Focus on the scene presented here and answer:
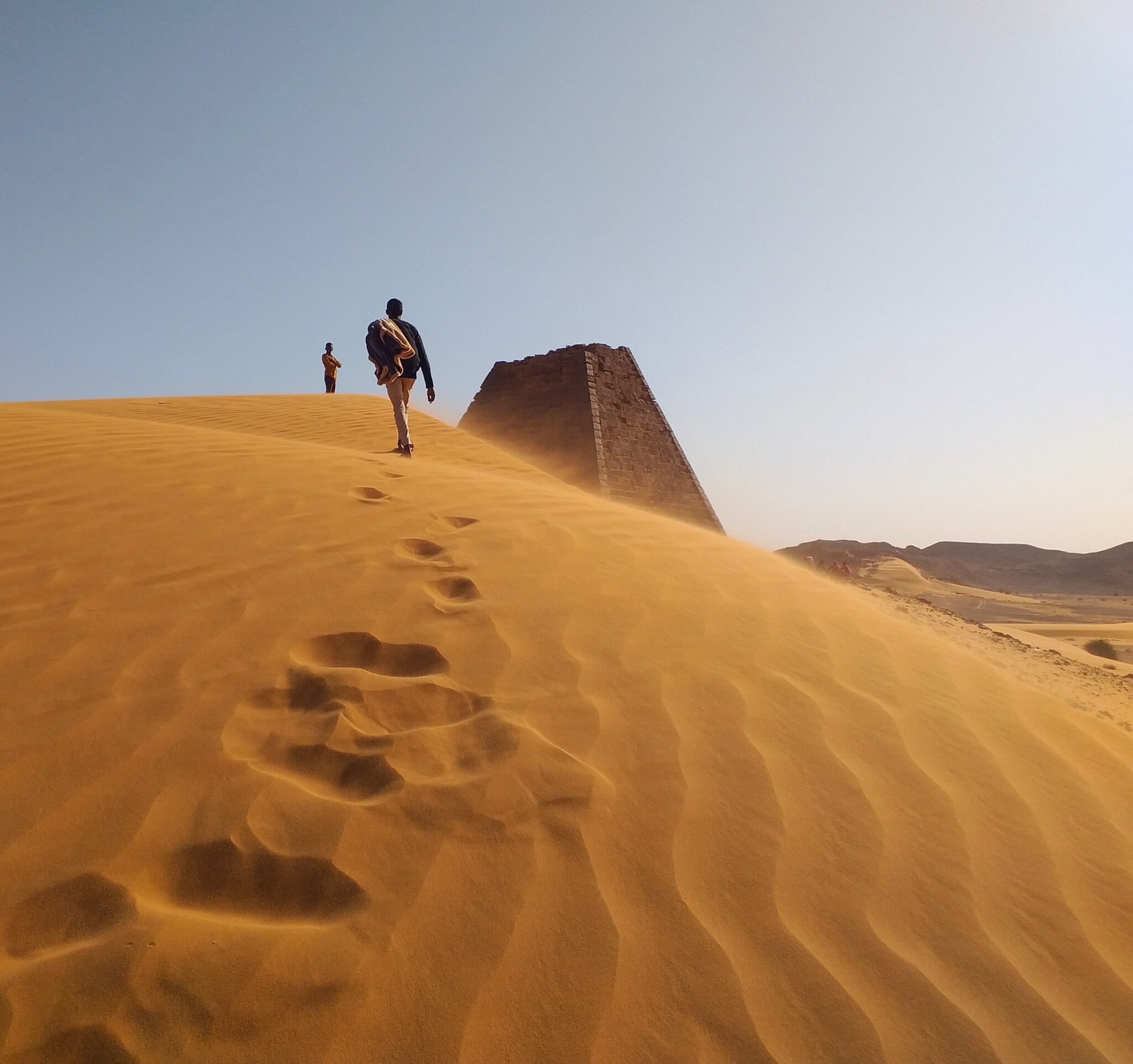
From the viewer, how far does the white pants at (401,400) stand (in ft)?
23.3

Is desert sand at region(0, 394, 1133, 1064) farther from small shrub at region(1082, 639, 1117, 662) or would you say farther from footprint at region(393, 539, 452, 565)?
small shrub at region(1082, 639, 1117, 662)

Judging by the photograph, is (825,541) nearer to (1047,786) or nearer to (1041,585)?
(1041,585)

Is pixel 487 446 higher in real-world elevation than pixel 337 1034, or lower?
higher

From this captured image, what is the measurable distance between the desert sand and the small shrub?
8.16 meters

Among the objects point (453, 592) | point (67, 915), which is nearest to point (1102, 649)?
point (453, 592)

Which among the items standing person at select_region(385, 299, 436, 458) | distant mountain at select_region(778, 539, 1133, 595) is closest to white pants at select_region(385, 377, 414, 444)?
standing person at select_region(385, 299, 436, 458)

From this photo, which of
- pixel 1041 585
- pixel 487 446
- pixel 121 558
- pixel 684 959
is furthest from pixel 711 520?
pixel 1041 585

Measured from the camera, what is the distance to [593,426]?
15.1 meters

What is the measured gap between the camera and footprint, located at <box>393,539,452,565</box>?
3047 millimetres

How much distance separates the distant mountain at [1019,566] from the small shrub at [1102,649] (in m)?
19.8

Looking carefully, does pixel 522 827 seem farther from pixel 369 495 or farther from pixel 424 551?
pixel 369 495

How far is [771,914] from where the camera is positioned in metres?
1.29

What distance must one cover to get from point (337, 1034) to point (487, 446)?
32.9 feet

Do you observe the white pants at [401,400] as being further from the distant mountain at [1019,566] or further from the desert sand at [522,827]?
the distant mountain at [1019,566]
